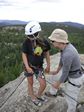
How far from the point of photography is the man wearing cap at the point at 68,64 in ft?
21.6

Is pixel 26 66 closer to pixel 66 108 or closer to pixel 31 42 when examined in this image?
pixel 31 42

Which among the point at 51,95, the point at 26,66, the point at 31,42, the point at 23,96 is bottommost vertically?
the point at 23,96

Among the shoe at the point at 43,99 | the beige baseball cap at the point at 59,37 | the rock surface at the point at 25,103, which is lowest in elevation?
the rock surface at the point at 25,103

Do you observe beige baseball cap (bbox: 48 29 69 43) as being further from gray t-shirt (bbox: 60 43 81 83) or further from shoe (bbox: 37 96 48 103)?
shoe (bbox: 37 96 48 103)

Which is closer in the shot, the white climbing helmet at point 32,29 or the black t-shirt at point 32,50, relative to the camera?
the white climbing helmet at point 32,29

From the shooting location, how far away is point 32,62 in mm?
7695

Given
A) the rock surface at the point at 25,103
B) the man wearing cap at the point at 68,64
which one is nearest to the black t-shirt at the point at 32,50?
the man wearing cap at the point at 68,64

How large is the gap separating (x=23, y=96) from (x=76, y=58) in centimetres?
294

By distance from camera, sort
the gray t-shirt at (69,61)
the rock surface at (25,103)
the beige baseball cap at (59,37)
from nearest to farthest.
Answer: the gray t-shirt at (69,61) → the beige baseball cap at (59,37) → the rock surface at (25,103)

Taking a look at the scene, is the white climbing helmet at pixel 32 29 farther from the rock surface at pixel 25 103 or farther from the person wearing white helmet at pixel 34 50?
the rock surface at pixel 25 103

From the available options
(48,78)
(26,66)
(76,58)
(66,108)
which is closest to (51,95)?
(66,108)

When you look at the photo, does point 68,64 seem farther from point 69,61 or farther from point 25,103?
point 25,103

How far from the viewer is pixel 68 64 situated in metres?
6.57

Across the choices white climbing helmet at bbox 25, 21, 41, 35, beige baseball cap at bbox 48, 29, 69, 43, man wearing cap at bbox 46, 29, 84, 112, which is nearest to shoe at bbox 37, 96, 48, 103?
man wearing cap at bbox 46, 29, 84, 112
